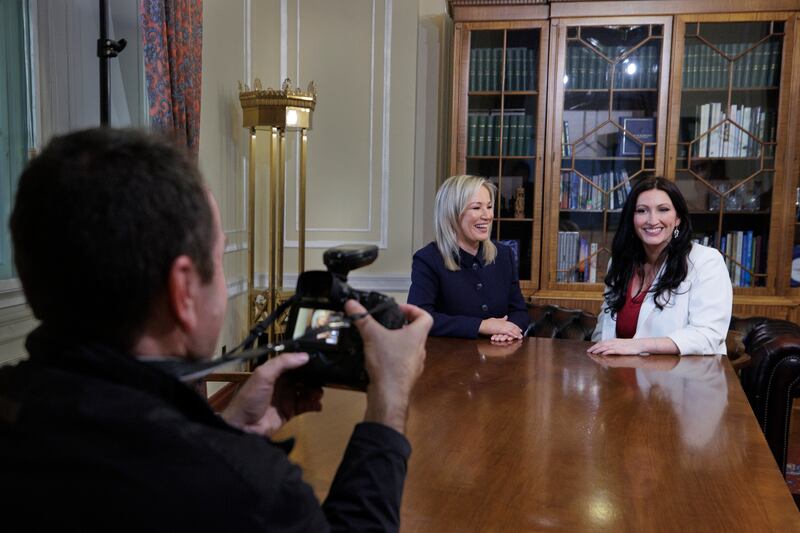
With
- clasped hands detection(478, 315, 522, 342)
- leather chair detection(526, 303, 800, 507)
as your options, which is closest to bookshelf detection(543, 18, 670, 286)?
leather chair detection(526, 303, 800, 507)

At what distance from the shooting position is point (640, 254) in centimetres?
251

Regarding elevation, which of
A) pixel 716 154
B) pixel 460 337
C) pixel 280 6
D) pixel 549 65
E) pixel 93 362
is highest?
pixel 280 6

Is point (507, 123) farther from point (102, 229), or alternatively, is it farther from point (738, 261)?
point (102, 229)

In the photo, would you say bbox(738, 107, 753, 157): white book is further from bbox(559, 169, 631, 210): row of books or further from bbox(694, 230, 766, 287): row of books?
bbox(559, 169, 631, 210): row of books

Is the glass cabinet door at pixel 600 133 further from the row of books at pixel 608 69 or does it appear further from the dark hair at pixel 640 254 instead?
the dark hair at pixel 640 254

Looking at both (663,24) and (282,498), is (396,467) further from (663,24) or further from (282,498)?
(663,24)

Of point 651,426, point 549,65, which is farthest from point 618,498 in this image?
point 549,65

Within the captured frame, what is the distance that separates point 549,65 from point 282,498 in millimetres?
3626

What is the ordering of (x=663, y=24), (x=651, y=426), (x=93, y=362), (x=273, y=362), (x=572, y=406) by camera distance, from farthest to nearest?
(x=663, y=24)
(x=572, y=406)
(x=651, y=426)
(x=273, y=362)
(x=93, y=362)

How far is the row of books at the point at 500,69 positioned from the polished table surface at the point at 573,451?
2.56 meters

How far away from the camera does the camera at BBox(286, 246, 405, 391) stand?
93 centimetres

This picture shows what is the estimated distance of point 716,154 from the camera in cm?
387

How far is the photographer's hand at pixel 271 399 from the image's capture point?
961 millimetres

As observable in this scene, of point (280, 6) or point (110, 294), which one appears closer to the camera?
point (110, 294)
